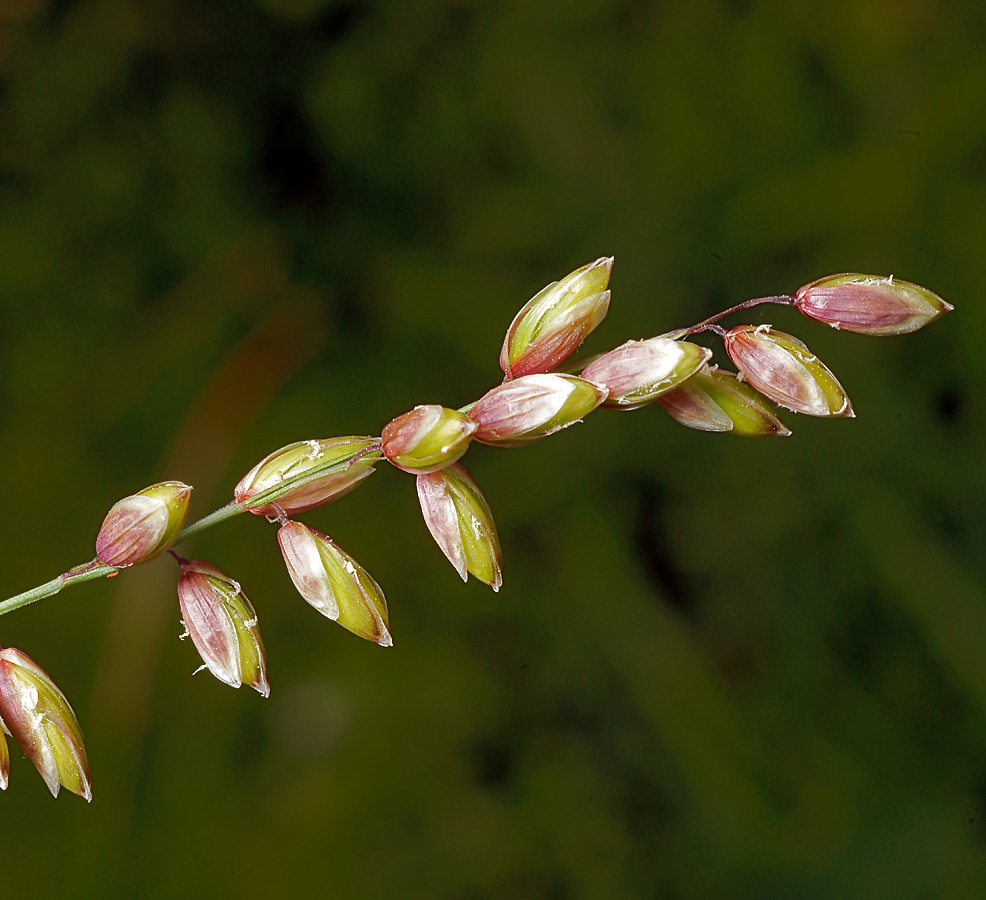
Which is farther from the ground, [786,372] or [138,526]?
[138,526]

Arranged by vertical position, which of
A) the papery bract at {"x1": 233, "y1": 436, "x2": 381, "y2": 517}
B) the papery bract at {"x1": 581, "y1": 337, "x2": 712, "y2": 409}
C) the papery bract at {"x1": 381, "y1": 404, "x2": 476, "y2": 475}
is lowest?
the papery bract at {"x1": 581, "y1": 337, "x2": 712, "y2": 409}

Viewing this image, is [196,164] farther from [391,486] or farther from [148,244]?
[391,486]

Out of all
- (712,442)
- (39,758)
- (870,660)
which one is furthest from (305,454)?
(870,660)

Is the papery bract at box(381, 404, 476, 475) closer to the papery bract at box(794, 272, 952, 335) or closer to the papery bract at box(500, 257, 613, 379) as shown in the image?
the papery bract at box(500, 257, 613, 379)

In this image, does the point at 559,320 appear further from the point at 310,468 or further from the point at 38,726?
the point at 38,726

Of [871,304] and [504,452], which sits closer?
[871,304]

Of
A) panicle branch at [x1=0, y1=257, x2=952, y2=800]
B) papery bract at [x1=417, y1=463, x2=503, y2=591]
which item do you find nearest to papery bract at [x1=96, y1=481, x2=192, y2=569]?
panicle branch at [x1=0, y1=257, x2=952, y2=800]

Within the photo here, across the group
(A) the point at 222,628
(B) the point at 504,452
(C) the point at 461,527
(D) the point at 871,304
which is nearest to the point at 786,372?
(D) the point at 871,304
